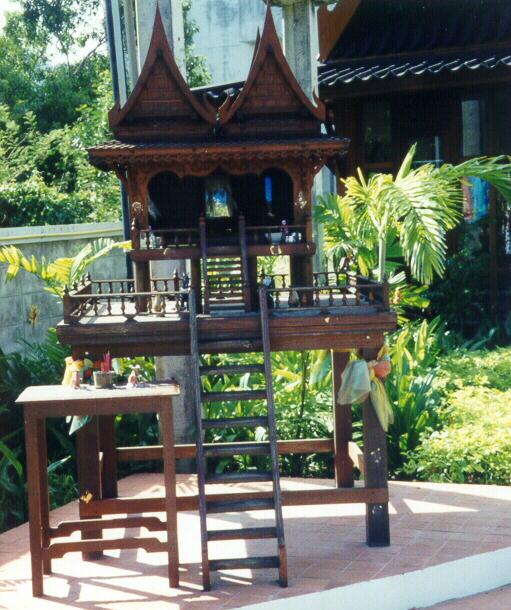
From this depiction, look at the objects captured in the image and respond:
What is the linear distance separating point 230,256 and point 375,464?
1.85 metres

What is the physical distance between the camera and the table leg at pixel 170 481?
6496 mm

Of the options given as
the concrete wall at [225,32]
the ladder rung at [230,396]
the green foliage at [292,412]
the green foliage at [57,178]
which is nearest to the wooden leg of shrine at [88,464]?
the ladder rung at [230,396]

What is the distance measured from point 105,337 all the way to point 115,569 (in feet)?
5.57

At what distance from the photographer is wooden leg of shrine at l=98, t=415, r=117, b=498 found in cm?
842

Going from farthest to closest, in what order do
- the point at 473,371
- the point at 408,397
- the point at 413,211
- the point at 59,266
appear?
1. the point at 473,371
2. the point at 59,266
3. the point at 408,397
4. the point at 413,211

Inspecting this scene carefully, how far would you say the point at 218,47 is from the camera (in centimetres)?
2445

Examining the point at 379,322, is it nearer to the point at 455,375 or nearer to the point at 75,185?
the point at 455,375

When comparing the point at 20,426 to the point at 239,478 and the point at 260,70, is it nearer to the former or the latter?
the point at 239,478

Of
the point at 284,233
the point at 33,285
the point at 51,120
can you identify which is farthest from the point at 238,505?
the point at 51,120

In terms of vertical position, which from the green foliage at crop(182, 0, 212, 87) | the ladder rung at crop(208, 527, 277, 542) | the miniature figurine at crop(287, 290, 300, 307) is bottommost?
the ladder rung at crop(208, 527, 277, 542)

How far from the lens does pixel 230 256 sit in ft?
24.0

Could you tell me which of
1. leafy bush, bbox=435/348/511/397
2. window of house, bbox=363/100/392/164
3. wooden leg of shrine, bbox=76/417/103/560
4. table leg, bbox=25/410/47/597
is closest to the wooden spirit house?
wooden leg of shrine, bbox=76/417/103/560

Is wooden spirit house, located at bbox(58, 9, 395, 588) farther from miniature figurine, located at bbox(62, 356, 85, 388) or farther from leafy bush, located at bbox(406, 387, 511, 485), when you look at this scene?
leafy bush, located at bbox(406, 387, 511, 485)

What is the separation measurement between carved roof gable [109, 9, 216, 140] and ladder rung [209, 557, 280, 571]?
302 centimetres
